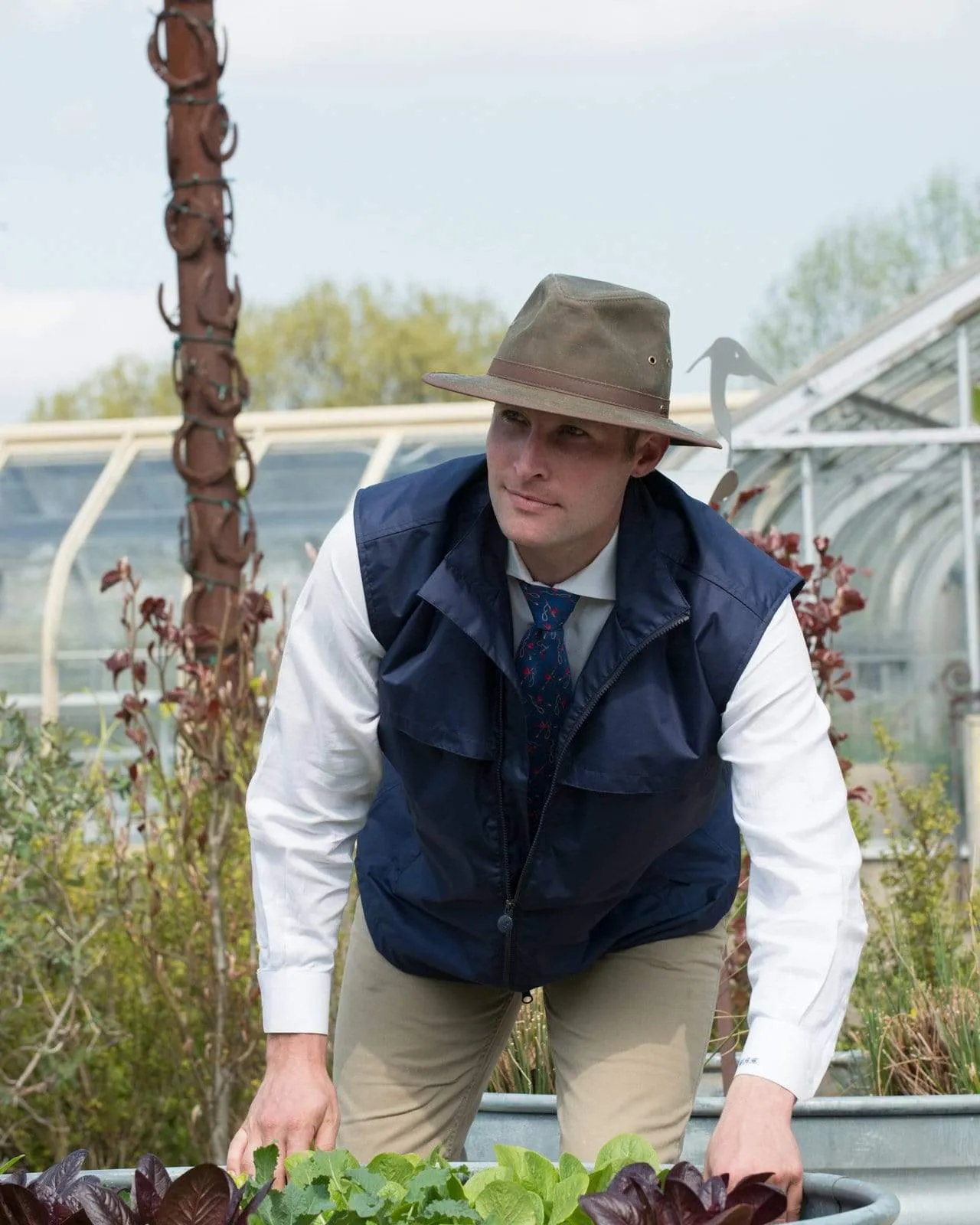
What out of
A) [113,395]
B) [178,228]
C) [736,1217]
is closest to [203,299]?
[178,228]

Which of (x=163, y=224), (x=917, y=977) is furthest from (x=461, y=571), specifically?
(x=163, y=224)

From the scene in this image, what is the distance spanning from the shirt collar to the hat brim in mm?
195

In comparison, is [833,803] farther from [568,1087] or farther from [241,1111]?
[241,1111]

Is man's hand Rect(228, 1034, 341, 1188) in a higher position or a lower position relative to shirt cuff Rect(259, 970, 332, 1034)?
lower

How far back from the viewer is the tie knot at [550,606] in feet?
7.64

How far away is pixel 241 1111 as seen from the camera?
4.56 meters

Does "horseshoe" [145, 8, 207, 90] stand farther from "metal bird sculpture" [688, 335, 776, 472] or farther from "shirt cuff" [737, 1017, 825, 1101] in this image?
"shirt cuff" [737, 1017, 825, 1101]

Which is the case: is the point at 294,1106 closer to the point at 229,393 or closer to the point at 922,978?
the point at 922,978

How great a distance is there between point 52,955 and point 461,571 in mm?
2545

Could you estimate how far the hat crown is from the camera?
7.19 feet

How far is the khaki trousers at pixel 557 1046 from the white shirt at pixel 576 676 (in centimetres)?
36

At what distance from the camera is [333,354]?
41.2 meters

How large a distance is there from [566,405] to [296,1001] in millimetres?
855

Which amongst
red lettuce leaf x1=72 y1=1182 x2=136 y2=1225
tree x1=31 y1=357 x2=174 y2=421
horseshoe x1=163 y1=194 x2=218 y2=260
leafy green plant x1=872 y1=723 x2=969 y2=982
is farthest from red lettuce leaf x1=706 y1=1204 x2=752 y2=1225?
tree x1=31 y1=357 x2=174 y2=421
